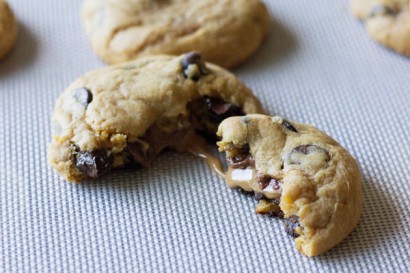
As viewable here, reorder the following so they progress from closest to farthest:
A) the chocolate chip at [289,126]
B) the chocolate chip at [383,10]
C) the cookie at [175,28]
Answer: the chocolate chip at [289,126] < the cookie at [175,28] < the chocolate chip at [383,10]

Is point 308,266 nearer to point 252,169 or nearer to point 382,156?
point 252,169

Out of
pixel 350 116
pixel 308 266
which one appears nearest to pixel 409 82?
pixel 350 116

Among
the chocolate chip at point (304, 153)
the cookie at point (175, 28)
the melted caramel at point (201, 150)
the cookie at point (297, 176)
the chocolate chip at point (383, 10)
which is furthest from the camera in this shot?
the chocolate chip at point (383, 10)

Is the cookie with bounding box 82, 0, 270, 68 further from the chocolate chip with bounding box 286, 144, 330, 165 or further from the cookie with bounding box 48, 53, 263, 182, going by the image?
the chocolate chip with bounding box 286, 144, 330, 165

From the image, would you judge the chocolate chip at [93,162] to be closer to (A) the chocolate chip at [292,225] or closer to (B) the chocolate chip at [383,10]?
(A) the chocolate chip at [292,225]

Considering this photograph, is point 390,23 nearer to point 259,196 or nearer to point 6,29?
point 259,196

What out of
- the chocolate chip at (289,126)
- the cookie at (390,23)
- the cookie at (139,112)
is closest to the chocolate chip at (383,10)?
the cookie at (390,23)

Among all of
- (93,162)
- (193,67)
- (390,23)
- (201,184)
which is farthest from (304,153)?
(390,23)
